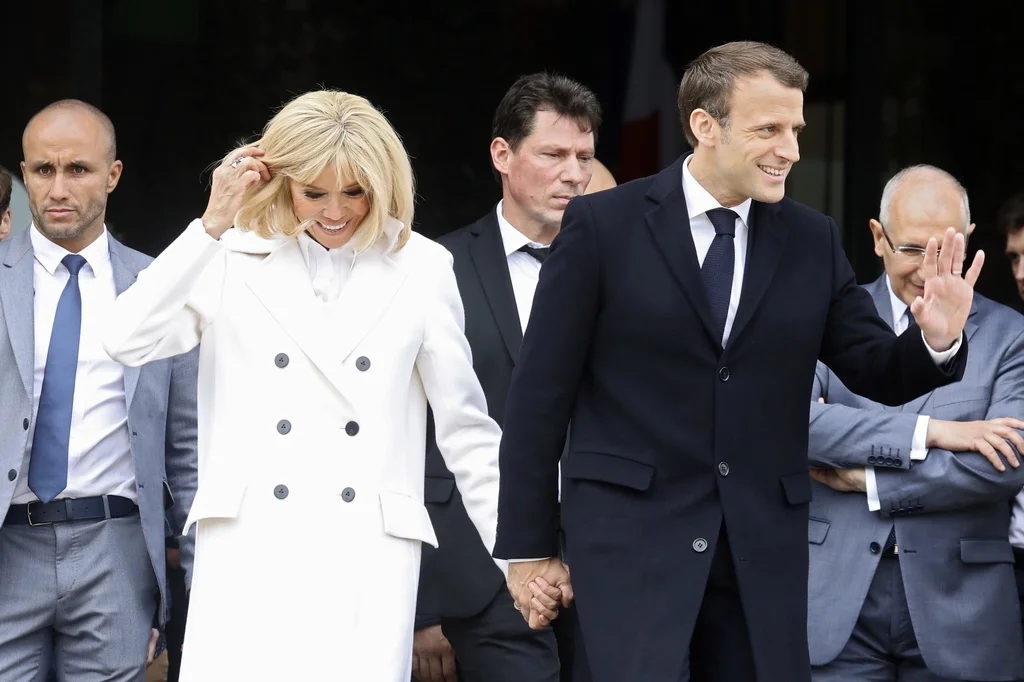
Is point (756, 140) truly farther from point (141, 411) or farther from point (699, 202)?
point (141, 411)

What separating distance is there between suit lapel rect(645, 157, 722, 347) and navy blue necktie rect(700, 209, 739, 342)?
2 cm

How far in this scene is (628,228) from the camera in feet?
11.7

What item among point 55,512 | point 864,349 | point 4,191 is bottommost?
point 55,512

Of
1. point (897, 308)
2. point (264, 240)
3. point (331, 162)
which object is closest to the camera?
point (331, 162)

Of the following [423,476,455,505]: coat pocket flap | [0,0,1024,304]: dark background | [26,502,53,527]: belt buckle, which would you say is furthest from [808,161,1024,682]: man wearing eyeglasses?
[0,0,1024,304]: dark background

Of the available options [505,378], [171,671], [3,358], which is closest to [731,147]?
[505,378]

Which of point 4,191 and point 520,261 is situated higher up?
point 4,191

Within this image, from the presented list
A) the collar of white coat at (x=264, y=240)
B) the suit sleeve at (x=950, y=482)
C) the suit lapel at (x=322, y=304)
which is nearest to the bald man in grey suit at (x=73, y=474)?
the collar of white coat at (x=264, y=240)

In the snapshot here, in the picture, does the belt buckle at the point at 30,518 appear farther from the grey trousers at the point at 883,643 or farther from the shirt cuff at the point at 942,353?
the shirt cuff at the point at 942,353

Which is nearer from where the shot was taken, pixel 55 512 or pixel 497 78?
pixel 55 512

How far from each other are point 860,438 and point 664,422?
1.32 meters

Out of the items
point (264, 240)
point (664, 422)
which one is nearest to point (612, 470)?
point (664, 422)

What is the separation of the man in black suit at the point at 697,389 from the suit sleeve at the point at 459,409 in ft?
0.92

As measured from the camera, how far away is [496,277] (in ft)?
15.6
